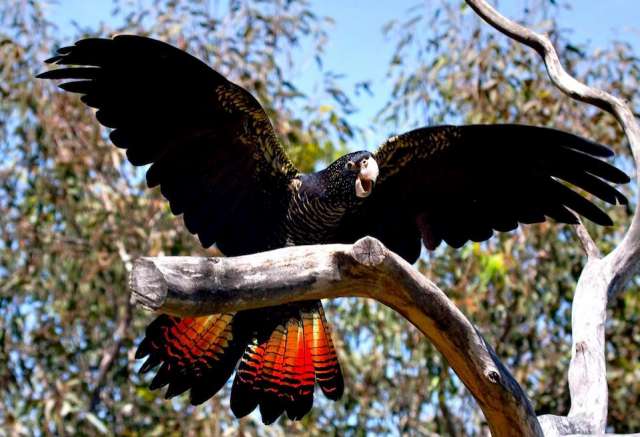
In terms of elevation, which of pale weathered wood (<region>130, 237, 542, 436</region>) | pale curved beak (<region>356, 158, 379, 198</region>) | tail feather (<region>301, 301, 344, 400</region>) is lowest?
pale weathered wood (<region>130, 237, 542, 436</region>)

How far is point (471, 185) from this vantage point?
4.18 metres

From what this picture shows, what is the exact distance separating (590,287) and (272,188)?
136 cm

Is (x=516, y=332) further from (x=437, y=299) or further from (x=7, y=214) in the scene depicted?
(x=437, y=299)

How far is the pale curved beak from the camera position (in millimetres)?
3969

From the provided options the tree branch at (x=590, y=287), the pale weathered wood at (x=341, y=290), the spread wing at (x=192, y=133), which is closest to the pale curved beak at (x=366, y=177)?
the spread wing at (x=192, y=133)

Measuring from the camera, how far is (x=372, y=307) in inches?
258

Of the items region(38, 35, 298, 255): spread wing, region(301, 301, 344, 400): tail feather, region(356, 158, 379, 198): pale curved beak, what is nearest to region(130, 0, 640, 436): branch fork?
region(356, 158, 379, 198): pale curved beak

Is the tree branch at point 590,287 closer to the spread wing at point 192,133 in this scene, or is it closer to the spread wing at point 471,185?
the spread wing at point 471,185

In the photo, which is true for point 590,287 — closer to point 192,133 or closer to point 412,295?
point 412,295

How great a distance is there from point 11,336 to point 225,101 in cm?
322

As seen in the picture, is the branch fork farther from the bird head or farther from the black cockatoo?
the bird head

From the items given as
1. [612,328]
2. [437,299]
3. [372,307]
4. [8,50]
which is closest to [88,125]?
[8,50]

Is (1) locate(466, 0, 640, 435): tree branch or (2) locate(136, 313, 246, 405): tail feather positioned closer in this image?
(1) locate(466, 0, 640, 435): tree branch

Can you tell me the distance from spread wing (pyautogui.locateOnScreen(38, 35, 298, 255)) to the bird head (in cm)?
26
